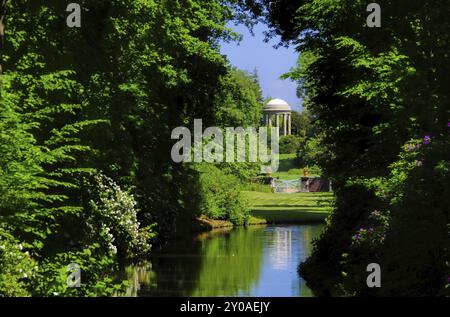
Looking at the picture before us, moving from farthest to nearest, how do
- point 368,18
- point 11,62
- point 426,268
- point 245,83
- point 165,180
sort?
point 245,83
point 165,180
point 368,18
point 11,62
point 426,268

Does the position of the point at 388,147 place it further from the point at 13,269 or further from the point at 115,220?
the point at 115,220

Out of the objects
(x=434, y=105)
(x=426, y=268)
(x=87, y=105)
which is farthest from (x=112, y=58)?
(x=426, y=268)

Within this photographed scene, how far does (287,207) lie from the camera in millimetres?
68562

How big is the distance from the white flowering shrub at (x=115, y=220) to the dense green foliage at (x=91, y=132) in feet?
0.22

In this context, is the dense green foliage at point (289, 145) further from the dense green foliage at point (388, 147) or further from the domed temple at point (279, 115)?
the dense green foliage at point (388, 147)

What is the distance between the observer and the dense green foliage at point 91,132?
1501cm

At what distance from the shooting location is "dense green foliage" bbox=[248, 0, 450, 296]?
47.0 ft

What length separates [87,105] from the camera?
22.3m

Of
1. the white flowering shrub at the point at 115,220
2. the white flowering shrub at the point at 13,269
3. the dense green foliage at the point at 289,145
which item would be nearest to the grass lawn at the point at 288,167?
the dense green foliage at the point at 289,145

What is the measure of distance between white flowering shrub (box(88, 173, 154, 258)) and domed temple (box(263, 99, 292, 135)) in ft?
465

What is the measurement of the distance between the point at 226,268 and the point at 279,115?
15698cm

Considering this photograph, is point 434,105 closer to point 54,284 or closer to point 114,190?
point 54,284

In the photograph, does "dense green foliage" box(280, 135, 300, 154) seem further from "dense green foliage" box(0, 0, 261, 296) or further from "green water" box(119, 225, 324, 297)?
"green water" box(119, 225, 324, 297)

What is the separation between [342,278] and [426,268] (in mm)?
6940
